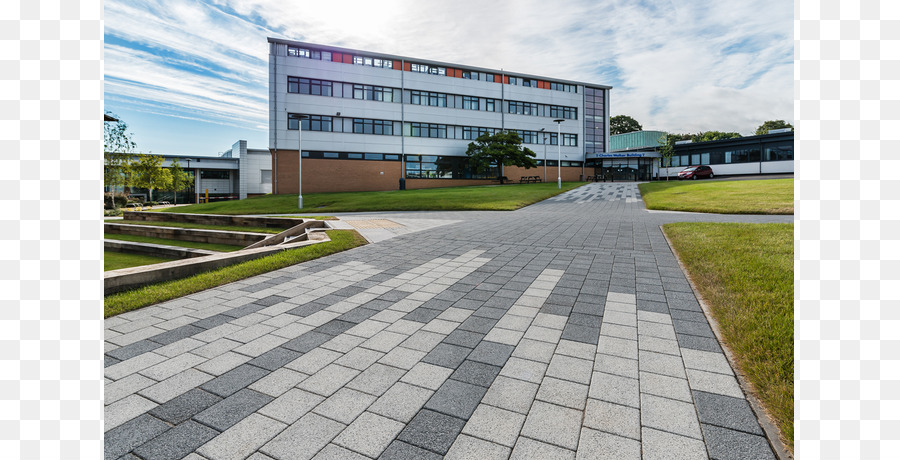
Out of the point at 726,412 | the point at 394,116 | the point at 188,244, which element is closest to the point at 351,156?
the point at 394,116

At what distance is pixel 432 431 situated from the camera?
7.68 ft

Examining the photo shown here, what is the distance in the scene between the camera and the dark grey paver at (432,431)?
2215 mm

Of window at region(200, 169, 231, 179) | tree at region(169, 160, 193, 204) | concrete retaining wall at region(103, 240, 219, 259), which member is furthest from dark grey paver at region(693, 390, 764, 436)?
window at region(200, 169, 231, 179)

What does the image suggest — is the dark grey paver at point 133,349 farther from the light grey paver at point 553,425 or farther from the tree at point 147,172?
the tree at point 147,172

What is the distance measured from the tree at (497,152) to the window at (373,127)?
29.1 feet

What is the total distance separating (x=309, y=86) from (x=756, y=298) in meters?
42.0

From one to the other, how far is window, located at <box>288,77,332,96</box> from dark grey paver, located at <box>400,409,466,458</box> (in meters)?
42.3

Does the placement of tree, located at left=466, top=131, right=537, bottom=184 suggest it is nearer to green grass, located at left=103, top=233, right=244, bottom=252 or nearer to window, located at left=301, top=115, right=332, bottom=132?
window, located at left=301, top=115, right=332, bottom=132

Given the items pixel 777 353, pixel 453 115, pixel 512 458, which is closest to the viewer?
pixel 512 458
